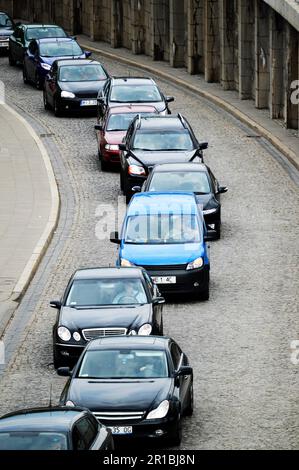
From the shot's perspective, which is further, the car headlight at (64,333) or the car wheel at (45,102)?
the car wheel at (45,102)

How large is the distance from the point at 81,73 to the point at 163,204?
1777 cm

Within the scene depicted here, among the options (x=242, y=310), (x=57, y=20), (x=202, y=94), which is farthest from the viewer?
(x=57, y=20)

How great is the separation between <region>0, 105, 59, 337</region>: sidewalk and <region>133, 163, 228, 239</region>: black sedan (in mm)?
2351

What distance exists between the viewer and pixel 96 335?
2356cm

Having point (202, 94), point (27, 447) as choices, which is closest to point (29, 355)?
point (27, 447)

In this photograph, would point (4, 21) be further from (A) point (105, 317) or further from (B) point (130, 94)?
(A) point (105, 317)

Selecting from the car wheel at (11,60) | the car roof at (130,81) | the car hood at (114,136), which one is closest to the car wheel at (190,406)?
the car hood at (114,136)

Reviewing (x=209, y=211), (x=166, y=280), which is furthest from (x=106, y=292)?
(x=209, y=211)

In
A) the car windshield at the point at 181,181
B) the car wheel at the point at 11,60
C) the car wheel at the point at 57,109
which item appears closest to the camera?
the car windshield at the point at 181,181

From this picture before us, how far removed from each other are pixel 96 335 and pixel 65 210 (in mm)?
11984

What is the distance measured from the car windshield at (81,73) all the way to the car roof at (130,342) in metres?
25.0

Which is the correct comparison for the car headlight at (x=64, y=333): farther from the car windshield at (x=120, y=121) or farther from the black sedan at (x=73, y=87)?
the black sedan at (x=73, y=87)

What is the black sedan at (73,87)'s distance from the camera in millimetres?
45781

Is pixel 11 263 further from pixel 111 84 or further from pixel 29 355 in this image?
pixel 111 84
